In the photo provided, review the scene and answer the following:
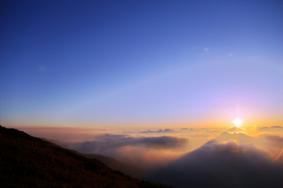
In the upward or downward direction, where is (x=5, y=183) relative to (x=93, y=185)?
upward

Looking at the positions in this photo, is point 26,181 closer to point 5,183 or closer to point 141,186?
point 5,183

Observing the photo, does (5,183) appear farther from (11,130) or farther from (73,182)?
(11,130)

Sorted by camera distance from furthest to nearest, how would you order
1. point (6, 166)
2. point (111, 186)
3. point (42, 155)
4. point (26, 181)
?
point (42, 155)
point (111, 186)
point (6, 166)
point (26, 181)

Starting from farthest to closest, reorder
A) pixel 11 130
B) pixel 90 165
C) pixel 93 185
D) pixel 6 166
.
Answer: pixel 11 130 → pixel 90 165 → pixel 93 185 → pixel 6 166

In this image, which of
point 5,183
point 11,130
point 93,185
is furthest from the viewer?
point 11,130

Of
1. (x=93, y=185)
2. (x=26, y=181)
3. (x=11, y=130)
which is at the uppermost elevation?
(x=11, y=130)

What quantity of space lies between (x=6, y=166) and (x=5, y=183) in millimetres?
3953

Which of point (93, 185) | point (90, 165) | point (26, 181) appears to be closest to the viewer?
point (26, 181)

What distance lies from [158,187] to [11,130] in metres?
27.2

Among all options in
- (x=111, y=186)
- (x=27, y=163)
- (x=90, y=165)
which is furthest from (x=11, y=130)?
(x=111, y=186)

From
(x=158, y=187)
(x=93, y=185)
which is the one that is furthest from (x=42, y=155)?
(x=158, y=187)

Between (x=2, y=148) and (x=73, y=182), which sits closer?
(x=73, y=182)

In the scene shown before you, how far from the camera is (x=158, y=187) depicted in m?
25.0

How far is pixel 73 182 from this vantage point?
674 inches
